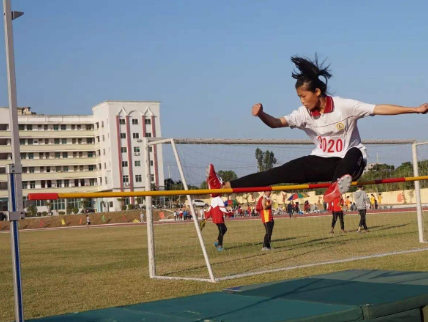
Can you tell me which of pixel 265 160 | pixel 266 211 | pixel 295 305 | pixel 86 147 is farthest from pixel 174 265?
pixel 86 147

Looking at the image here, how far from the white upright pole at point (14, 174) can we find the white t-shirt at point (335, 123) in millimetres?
2727

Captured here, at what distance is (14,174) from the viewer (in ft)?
16.6

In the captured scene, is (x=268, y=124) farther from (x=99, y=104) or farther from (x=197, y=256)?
(x=99, y=104)

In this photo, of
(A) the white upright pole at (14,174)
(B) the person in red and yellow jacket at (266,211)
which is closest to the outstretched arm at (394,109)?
(A) the white upright pole at (14,174)

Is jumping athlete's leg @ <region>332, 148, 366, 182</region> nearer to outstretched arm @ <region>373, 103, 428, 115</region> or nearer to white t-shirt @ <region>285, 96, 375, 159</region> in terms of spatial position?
white t-shirt @ <region>285, 96, 375, 159</region>

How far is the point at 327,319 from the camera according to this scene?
5.14m

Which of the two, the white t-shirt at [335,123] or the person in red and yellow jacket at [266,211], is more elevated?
the white t-shirt at [335,123]

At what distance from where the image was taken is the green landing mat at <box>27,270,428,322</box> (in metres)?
5.27

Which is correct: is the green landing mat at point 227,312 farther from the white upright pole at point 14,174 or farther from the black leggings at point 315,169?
the black leggings at point 315,169

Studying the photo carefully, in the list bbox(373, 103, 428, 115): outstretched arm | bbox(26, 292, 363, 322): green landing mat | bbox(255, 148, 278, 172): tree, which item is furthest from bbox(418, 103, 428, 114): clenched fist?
bbox(255, 148, 278, 172): tree

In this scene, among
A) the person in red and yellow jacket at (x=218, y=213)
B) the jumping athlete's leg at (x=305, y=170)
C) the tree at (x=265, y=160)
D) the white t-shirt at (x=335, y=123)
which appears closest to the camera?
the white t-shirt at (x=335, y=123)

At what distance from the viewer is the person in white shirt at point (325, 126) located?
6.29 metres

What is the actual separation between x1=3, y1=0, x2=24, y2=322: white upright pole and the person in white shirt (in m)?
2.26

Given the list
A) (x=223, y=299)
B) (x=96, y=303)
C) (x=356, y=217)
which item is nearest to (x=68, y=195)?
(x=223, y=299)
